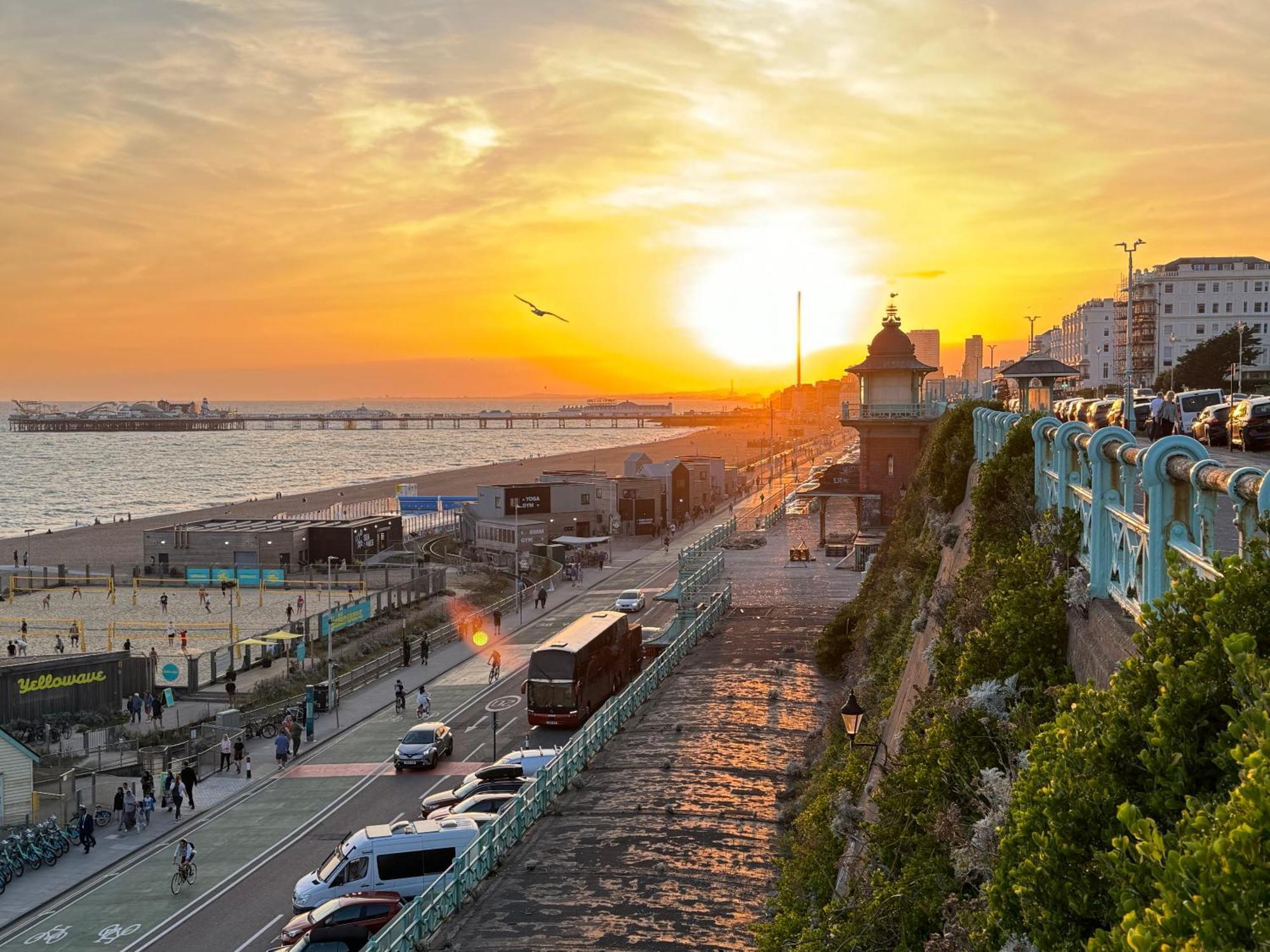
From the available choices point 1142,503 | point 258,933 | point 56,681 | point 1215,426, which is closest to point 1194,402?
point 1215,426

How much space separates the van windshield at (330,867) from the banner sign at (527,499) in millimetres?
56785

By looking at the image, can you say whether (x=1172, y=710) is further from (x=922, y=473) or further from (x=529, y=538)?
(x=529, y=538)

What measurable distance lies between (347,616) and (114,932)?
1223 inches

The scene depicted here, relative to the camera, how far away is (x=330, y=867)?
70.5 ft

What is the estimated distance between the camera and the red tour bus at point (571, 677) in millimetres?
33781

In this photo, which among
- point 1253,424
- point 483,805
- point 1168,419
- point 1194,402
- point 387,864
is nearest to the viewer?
point 387,864

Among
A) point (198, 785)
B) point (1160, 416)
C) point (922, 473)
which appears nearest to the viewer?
point (1160, 416)

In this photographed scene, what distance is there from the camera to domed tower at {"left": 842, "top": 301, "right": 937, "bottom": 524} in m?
48.0

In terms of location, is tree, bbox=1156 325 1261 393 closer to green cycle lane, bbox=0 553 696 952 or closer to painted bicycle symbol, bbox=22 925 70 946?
green cycle lane, bbox=0 553 696 952

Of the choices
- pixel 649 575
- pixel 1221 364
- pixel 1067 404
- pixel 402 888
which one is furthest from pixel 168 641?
pixel 1221 364

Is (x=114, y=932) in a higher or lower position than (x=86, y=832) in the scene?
lower

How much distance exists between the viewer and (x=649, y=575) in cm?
6788

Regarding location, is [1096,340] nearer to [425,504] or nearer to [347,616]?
[425,504]

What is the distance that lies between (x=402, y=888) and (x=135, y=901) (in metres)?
6.30
